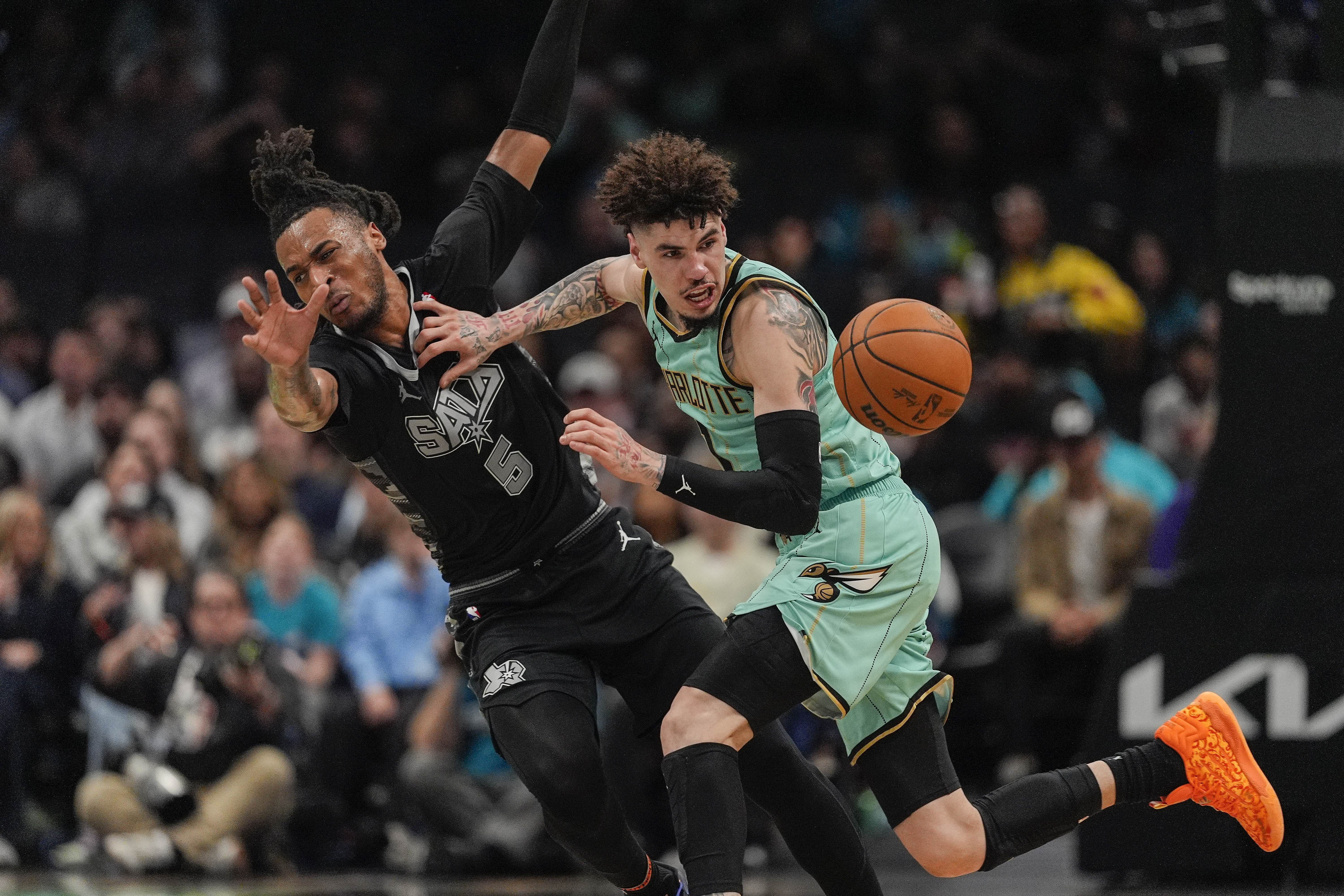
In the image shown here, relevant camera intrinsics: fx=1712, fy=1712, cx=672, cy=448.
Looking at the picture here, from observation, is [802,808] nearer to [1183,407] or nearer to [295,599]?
[295,599]

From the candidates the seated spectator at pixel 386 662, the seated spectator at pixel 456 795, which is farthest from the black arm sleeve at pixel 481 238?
the seated spectator at pixel 386 662

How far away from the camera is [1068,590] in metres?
9.72

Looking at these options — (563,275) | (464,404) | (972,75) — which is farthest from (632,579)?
(972,75)

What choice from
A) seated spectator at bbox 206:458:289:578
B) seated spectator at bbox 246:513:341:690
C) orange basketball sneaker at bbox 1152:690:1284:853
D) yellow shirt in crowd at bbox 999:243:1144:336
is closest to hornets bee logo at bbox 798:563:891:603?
orange basketball sneaker at bbox 1152:690:1284:853

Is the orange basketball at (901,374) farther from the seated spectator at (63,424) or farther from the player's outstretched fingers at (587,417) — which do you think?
the seated spectator at (63,424)

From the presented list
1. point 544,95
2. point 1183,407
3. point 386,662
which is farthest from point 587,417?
point 1183,407

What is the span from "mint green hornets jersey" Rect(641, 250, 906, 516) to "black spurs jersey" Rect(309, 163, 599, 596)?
52 cm

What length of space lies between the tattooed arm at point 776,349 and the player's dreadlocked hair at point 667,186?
0.99 ft

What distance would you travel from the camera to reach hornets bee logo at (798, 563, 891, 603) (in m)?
5.18

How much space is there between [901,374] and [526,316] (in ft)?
4.29

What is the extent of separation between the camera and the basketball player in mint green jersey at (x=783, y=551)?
16.2 ft

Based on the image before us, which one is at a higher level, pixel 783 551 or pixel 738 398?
pixel 738 398

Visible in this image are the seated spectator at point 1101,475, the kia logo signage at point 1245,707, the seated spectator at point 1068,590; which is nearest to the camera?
the kia logo signage at point 1245,707

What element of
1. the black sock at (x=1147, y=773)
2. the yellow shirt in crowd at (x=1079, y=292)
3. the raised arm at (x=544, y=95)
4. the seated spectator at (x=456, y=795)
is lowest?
the seated spectator at (x=456, y=795)
